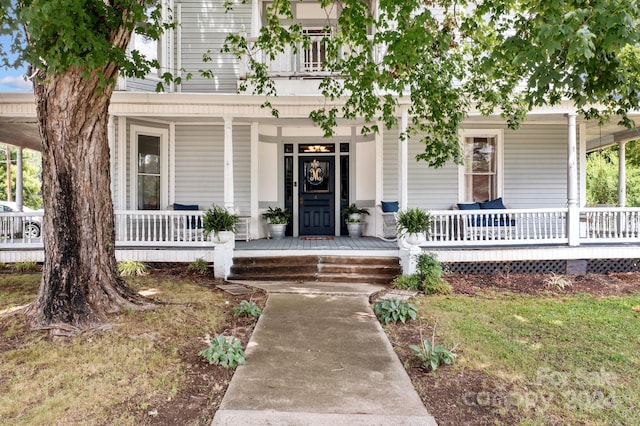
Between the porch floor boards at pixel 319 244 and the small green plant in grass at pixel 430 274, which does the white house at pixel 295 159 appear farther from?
the small green plant in grass at pixel 430 274

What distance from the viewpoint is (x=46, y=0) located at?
3318 millimetres

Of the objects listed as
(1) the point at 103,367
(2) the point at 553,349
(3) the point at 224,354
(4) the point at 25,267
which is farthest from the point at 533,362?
(4) the point at 25,267

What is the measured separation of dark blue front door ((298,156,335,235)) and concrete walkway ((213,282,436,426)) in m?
4.87

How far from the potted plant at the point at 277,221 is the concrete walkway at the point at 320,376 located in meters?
4.27

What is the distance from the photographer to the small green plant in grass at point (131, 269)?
7.24m

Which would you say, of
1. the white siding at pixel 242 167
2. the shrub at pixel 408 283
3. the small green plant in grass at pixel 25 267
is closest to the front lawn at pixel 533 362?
the shrub at pixel 408 283

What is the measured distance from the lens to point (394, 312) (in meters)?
5.00

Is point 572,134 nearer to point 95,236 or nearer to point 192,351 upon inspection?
point 192,351

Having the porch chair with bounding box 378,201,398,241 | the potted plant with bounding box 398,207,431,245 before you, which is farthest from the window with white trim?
the potted plant with bounding box 398,207,431,245

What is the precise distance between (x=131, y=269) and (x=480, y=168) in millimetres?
8182

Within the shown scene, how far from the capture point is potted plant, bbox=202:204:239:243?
7.28m

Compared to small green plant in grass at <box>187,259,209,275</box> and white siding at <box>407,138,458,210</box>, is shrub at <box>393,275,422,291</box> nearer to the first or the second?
white siding at <box>407,138,458,210</box>

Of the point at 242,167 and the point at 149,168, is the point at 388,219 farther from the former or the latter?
the point at 149,168

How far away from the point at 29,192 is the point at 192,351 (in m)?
35.6
